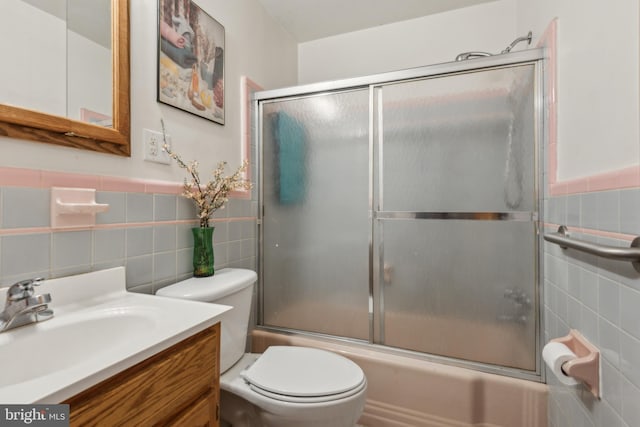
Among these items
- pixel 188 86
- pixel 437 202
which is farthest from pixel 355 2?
pixel 437 202

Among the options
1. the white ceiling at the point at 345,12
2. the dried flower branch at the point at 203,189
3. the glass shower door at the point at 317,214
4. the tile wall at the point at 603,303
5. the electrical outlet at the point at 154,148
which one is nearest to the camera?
the tile wall at the point at 603,303

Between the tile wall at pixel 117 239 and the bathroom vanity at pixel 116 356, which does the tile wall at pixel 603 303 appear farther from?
the tile wall at pixel 117 239

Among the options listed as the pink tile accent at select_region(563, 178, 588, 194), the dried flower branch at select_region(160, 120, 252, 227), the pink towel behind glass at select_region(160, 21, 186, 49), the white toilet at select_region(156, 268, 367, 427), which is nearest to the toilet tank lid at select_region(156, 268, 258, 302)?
the white toilet at select_region(156, 268, 367, 427)

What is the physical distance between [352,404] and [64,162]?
1.23 m

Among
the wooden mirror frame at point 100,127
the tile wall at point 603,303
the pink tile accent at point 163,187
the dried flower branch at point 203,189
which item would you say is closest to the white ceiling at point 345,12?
the wooden mirror frame at point 100,127

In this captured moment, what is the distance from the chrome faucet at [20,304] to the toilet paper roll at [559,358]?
4.59 feet

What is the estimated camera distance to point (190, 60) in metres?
1.36

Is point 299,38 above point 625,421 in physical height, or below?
above

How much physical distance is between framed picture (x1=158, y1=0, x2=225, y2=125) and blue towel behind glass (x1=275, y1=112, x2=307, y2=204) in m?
0.37

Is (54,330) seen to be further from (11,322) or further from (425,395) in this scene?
(425,395)

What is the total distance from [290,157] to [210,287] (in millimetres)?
903

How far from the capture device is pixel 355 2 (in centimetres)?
190

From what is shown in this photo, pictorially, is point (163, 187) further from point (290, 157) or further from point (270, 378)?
point (270, 378)

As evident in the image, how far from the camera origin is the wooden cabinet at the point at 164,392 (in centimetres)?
54
